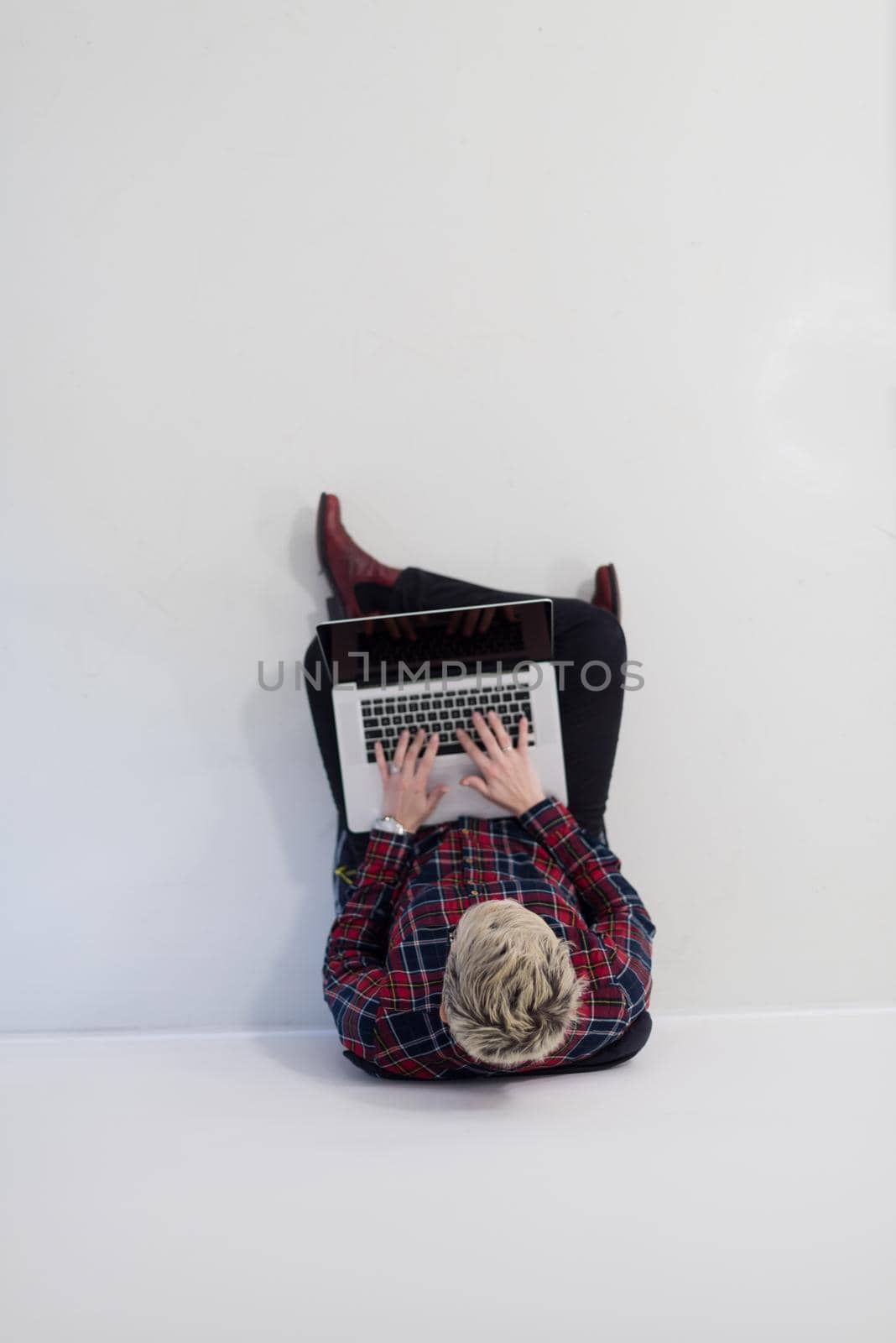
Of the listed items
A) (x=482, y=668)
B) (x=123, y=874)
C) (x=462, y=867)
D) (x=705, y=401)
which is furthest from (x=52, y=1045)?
(x=705, y=401)

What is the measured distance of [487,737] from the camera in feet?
5.52

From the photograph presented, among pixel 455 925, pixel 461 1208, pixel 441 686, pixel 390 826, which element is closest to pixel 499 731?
pixel 441 686

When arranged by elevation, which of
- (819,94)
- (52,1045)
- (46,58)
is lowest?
(52,1045)

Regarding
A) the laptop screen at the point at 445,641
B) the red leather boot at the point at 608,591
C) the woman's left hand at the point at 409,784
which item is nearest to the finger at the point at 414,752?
the woman's left hand at the point at 409,784

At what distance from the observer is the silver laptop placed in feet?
5.61

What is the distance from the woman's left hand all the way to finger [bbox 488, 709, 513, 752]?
0.10m

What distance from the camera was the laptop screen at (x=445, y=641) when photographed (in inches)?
67.6

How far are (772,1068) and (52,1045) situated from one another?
133cm

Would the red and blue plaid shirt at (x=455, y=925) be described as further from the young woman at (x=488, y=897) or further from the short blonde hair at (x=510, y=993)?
the short blonde hair at (x=510, y=993)

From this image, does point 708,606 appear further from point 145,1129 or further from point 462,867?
point 145,1129

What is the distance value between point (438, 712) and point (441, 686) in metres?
0.05

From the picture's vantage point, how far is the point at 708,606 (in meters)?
1.91

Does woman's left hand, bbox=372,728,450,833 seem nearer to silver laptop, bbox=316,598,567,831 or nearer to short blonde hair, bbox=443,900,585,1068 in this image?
silver laptop, bbox=316,598,567,831

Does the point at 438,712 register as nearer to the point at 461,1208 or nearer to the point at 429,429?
the point at 429,429
